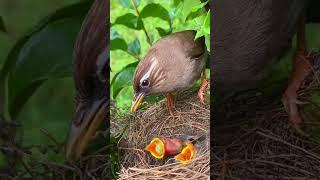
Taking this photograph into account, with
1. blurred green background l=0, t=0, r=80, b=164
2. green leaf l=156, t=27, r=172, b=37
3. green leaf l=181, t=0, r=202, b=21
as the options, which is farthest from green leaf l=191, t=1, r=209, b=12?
blurred green background l=0, t=0, r=80, b=164

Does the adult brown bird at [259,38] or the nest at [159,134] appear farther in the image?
the nest at [159,134]

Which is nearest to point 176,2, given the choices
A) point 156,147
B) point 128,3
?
point 128,3

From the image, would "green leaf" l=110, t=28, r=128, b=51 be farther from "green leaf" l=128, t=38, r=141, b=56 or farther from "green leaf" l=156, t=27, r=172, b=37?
"green leaf" l=156, t=27, r=172, b=37

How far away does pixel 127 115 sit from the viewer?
6.01ft

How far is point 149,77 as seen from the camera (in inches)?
69.5

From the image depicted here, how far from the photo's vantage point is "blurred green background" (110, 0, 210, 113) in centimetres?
175

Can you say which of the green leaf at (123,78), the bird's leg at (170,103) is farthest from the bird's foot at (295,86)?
the green leaf at (123,78)

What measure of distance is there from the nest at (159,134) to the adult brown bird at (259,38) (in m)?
0.23

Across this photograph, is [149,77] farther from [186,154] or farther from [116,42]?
[186,154]

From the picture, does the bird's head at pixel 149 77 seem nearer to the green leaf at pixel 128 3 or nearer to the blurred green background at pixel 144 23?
the blurred green background at pixel 144 23

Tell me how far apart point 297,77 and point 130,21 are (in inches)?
23.8

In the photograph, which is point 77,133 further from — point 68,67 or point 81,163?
point 68,67

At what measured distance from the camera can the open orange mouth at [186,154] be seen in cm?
181

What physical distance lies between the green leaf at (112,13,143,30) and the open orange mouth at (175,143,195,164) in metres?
0.46
